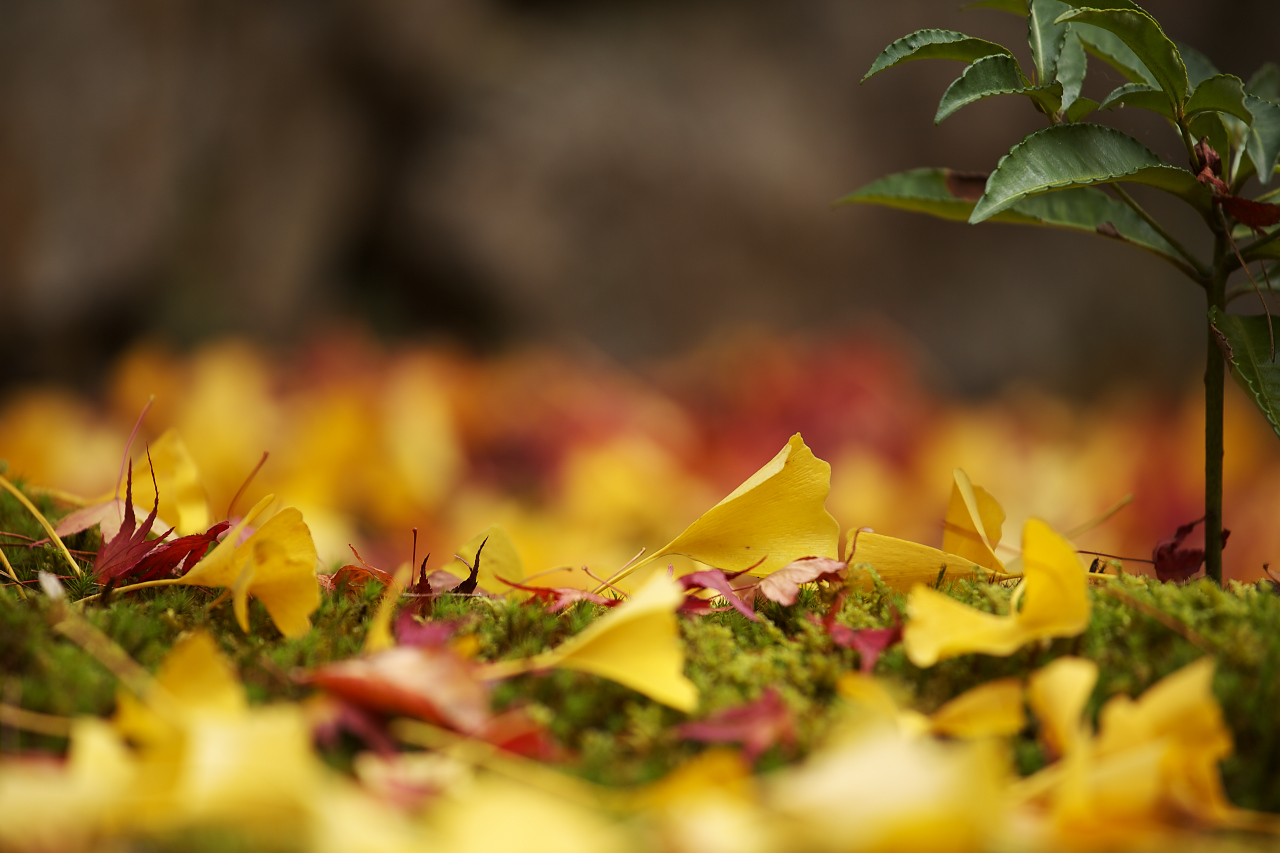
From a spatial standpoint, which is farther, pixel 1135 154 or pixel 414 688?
pixel 1135 154

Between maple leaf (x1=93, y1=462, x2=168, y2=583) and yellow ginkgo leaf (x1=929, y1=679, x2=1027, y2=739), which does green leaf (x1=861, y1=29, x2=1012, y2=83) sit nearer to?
yellow ginkgo leaf (x1=929, y1=679, x2=1027, y2=739)

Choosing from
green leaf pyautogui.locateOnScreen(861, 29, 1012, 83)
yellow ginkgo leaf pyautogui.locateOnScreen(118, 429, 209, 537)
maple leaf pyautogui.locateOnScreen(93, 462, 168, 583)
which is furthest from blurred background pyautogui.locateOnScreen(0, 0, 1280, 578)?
green leaf pyautogui.locateOnScreen(861, 29, 1012, 83)

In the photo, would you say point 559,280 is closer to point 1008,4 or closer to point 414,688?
point 1008,4

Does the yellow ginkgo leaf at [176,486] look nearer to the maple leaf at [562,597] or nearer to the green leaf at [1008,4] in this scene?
the maple leaf at [562,597]

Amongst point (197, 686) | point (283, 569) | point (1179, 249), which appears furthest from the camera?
point (1179, 249)

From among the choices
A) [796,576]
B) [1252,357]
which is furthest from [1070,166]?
[796,576]

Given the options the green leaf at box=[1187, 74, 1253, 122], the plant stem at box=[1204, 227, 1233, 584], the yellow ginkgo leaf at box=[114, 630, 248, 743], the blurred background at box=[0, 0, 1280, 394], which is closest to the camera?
the yellow ginkgo leaf at box=[114, 630, 248, 743]

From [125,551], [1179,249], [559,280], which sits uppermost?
[559,280]

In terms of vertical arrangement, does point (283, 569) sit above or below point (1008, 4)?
below
